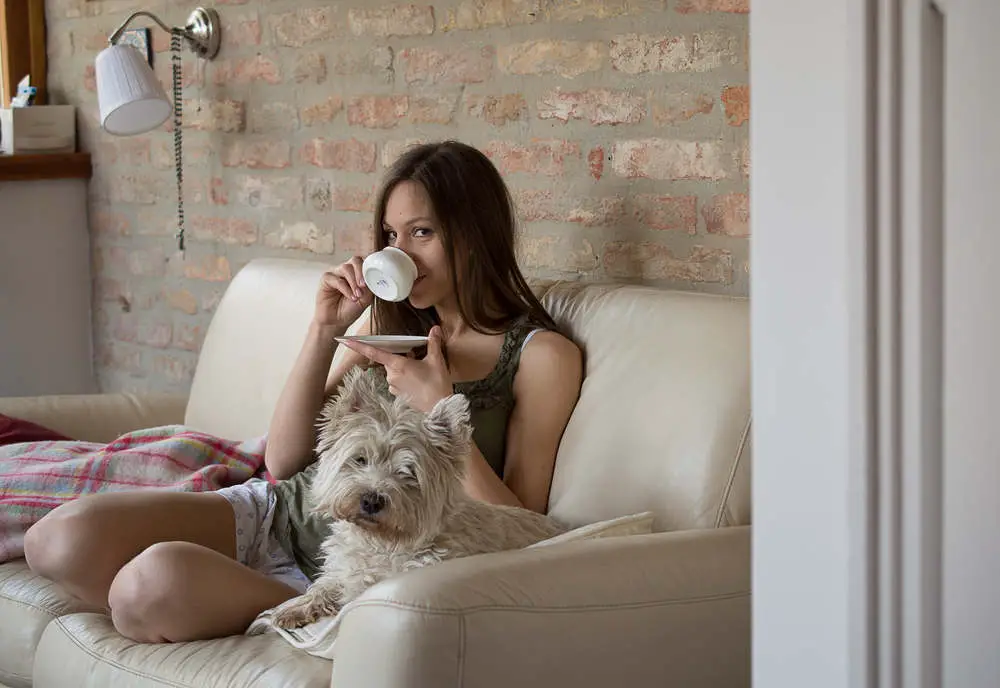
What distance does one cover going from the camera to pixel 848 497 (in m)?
0.92

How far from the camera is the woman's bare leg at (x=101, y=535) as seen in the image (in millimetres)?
1967

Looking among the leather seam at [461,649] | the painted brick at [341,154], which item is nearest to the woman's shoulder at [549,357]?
the leather seam at [461,649]

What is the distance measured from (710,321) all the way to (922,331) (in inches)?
44.3

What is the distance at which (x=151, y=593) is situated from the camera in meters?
1.78

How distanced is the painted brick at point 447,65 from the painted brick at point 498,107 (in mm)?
43

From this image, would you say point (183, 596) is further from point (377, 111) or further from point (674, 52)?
point (377, 111)

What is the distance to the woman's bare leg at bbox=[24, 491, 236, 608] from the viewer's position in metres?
1.97

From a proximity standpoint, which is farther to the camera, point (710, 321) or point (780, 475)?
point (710, 321)

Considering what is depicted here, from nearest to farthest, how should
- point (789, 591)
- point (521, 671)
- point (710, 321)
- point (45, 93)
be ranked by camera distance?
point (789, 591) → point (521, 671) → point (710, 321) → point (45, 93)

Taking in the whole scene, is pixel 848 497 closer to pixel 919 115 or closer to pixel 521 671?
pixel 919 115

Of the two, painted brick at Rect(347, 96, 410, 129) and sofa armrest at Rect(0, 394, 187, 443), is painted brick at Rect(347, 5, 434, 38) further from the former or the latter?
sofa armrest at Rect(0, 394, 187, 443)

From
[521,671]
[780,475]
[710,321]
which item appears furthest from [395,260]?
[780,475]

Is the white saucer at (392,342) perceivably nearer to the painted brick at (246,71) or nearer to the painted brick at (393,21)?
the painted brick at (393,21)

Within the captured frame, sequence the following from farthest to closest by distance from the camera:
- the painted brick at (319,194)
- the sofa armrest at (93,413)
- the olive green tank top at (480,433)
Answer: the painted brick at (319,194) → the sofa armrest at (93,413) → the olive green tank top at (480,433)
